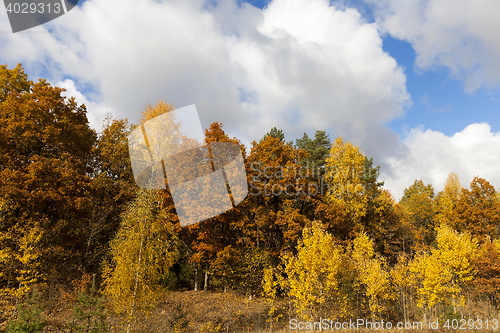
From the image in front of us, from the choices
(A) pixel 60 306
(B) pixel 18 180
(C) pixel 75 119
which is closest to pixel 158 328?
(A) pixel 60 306

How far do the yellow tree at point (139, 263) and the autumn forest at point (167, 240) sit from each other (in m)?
0.06

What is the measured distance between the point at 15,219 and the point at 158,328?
495 inches

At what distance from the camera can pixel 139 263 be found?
1423cm

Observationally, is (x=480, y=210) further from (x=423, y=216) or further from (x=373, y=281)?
(x=373, y=281)

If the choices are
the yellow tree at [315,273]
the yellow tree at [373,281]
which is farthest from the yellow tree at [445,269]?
the yellow tree at [315,273]

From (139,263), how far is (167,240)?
477 cm

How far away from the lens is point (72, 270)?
2172cm

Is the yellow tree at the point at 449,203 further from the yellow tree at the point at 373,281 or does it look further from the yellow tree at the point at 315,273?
the yellow tree at the point at 315,273

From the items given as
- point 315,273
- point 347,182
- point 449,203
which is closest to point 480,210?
point 449,203

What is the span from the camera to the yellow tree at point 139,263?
13859 millimetres

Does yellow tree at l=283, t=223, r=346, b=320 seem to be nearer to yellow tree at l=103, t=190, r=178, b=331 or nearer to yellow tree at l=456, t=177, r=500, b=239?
yellow tree at l=103, t=190, r=178, b=331

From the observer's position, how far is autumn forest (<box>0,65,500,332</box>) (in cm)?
1574

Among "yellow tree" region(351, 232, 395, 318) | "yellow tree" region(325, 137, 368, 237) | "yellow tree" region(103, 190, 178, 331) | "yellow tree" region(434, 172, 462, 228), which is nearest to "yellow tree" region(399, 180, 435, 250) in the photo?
"yellow tree" region(434, 172, 462, 228)

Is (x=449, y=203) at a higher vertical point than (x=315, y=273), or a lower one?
higher
